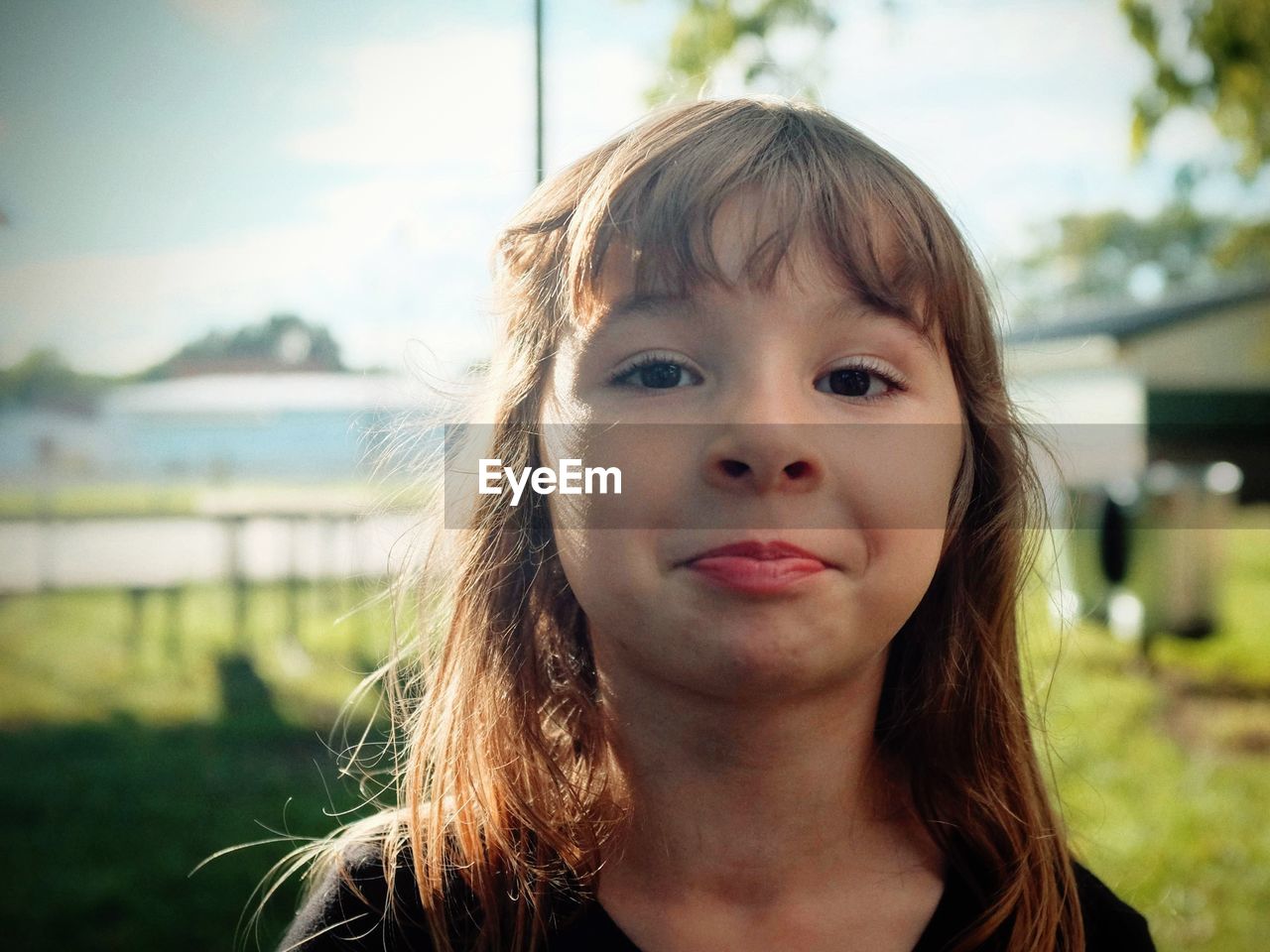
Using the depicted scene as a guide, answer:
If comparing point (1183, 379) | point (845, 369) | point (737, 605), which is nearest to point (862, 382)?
point (845, 369)

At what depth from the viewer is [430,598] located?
1522mm

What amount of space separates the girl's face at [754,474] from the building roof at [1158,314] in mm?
10946

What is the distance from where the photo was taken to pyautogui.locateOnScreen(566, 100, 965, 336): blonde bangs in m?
1.08

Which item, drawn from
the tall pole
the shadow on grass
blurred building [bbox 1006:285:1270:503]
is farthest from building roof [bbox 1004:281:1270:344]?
the tall pole

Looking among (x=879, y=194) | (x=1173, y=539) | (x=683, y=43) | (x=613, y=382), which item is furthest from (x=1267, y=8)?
(x=613, y=382)

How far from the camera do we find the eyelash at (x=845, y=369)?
1074mm

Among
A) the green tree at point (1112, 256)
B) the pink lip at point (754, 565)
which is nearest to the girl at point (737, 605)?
the pink lip at point (754, 565)

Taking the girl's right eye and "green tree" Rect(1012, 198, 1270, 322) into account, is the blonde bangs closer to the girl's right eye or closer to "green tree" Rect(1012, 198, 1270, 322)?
the girl's right eye

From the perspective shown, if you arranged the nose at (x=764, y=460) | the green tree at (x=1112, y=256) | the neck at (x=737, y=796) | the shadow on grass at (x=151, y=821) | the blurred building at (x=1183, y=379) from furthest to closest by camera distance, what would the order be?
the green tree at (x=1112, y=256), the blurred building at (x=1183, y=379), the shadow on grass at (x=151, y=821), the neck at (x=737, y=796), the nose at (x=764, y=460)

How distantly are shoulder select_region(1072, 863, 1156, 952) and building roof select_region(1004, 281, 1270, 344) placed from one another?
423 inches

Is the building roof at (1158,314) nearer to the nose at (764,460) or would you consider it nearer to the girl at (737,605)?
the girl at (737,605)

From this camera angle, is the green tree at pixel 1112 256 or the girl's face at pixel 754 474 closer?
the girl's face at pixel 754 474

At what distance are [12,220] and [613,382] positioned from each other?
2.45 m

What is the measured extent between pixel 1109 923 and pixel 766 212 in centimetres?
88
